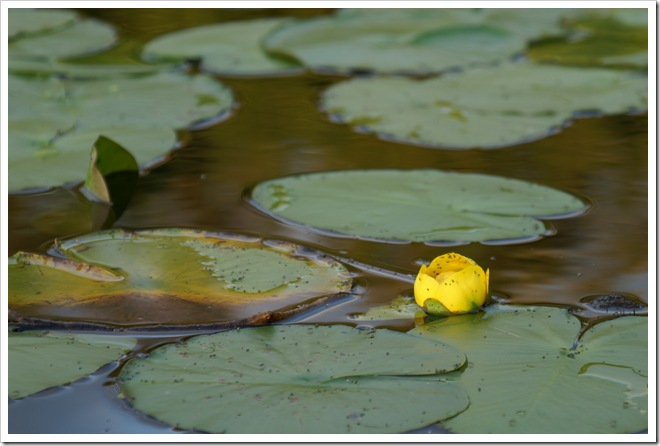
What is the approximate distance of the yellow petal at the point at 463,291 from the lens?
2.01 metres

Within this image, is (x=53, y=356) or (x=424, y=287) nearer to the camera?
(x=53, y=356)

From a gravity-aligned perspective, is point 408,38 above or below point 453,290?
above

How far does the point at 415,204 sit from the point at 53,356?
1101 millimetres

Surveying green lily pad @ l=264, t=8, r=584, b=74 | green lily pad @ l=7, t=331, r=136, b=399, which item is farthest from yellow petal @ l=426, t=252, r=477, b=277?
green lily pad @ l=264, t=8, r=584, b=74

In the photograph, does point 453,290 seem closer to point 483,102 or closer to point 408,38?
A: point 483,102

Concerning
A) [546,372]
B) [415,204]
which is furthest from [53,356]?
[415,204]

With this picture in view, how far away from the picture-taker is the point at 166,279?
2.12 meters

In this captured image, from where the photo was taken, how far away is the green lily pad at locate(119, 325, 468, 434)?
1620 millimetres

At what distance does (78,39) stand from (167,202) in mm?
1912

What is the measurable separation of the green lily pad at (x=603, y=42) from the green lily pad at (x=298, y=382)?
247 cm

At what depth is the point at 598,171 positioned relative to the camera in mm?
2904

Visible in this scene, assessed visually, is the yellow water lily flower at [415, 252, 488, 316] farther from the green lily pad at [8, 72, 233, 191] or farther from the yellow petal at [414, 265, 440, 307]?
the green lily pad at [8, 72, 233, 191]

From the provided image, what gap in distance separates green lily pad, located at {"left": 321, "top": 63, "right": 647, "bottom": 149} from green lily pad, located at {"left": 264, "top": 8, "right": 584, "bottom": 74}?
23 centimetres

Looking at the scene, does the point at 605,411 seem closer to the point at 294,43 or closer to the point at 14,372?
the point at 14,372
